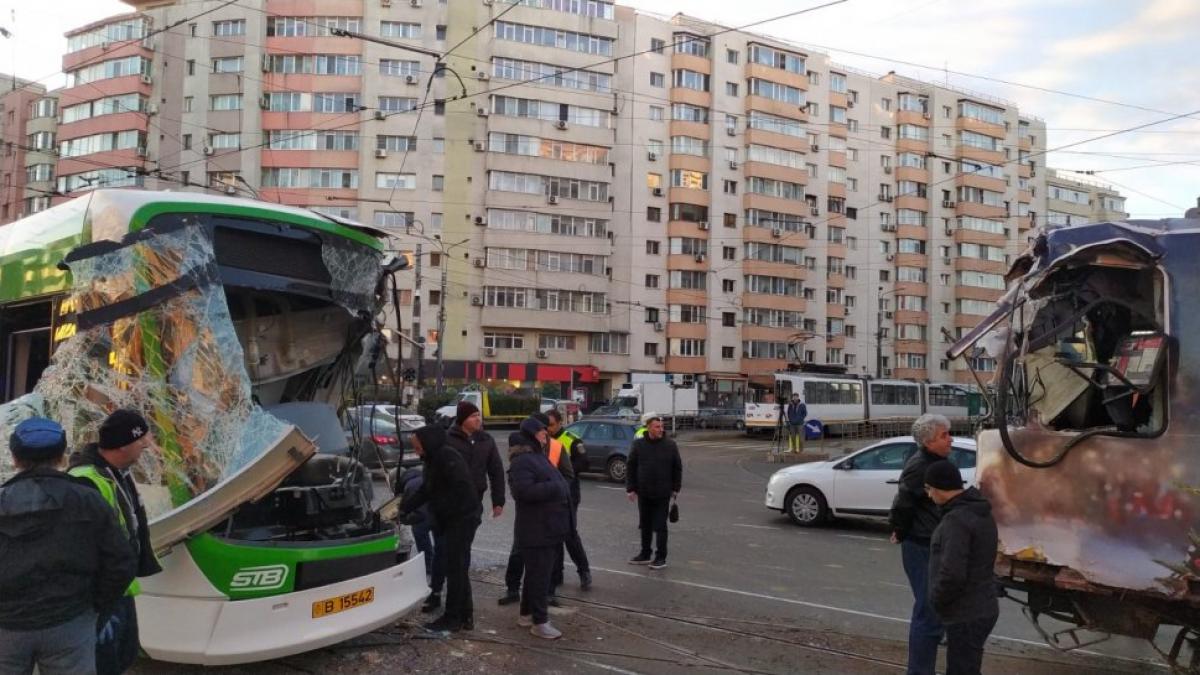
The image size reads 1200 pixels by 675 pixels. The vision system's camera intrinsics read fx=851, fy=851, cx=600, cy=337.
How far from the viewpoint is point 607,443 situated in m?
20.0

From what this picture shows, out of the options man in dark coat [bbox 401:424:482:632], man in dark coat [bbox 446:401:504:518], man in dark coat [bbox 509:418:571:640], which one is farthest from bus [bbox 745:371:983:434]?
man in dark coat [bbox 401:424:482:632]

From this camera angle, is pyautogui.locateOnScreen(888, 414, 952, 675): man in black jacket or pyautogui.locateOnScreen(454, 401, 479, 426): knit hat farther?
pyautogui.locateOnScreen(454, 401, 479, 426): knit hat

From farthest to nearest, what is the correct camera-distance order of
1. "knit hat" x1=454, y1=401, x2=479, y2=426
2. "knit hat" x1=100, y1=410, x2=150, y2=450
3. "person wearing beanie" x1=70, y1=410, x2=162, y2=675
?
"knit hat" x1=454, y1=401, x2=479, y2=426 < "knit hat" x1=100, y1=410, x2=150, y2=450 < "person wearing beanie" x1=70, y1=410, x2=162, y2=675

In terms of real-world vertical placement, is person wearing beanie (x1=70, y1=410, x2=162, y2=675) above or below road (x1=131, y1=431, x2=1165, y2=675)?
above

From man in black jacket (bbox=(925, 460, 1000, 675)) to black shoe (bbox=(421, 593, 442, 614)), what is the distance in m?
4.37

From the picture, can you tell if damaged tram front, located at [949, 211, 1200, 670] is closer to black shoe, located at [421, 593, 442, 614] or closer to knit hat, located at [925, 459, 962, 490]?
knit hat, located at [925, 459, 962, 490]

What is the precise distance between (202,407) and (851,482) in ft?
33.7

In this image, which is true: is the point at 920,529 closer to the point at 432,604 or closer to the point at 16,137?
the point at 432,604

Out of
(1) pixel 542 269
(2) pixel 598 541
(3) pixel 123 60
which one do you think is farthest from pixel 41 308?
(3) pixel 123 60

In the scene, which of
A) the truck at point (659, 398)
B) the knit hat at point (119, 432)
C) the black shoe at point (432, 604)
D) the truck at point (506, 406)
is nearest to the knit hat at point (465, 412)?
the black shoe at point (432, 604)

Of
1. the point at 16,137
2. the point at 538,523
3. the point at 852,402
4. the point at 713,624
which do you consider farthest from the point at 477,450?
the point at 16,137

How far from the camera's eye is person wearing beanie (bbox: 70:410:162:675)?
12.0 ft

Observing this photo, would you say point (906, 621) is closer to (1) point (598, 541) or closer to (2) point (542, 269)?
(1) point (598, 541)

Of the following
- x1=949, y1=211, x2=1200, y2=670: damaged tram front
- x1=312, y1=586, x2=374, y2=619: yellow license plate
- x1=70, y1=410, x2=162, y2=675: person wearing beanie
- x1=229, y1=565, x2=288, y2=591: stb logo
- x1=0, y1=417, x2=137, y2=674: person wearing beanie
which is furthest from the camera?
x1=312, y1=586, x2=374, y2=619: yellow license plate
